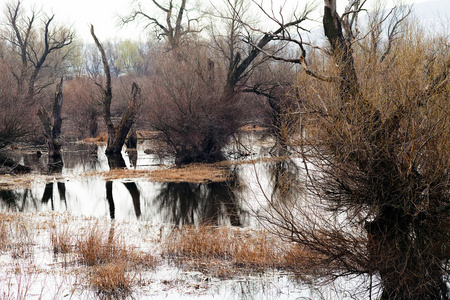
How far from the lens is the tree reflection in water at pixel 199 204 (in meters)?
12.5

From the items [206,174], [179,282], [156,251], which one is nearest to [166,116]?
[206,174]

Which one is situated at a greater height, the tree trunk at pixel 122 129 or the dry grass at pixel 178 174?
the tree trunk at pixel 122 129

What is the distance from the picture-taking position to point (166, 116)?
2205 cm

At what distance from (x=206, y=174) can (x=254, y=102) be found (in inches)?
460

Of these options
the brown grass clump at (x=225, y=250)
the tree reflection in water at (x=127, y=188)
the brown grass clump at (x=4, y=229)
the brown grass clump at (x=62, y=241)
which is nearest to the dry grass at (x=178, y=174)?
the tree reflection in water at (x=127, y=188)

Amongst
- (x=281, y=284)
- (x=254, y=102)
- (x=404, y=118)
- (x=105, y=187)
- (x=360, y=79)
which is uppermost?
(x=254, y=102)

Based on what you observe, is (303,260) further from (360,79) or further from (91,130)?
(91,130)

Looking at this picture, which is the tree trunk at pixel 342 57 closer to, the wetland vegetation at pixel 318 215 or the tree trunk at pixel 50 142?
the wetland vegetation at pixel 318 215

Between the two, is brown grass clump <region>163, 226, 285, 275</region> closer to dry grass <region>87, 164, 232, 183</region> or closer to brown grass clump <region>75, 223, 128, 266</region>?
brown grass clump <region>75, 223, 128, 266</region>

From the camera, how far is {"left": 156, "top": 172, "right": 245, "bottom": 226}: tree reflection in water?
12468 mm

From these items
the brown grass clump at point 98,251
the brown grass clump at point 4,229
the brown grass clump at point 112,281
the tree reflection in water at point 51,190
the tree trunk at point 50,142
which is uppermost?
the tree trunk at point 50,142

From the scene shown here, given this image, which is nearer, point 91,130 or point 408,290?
point 408,290

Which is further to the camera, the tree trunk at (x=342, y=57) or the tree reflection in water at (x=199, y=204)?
the tree reflection in water at (x=199, y=204)

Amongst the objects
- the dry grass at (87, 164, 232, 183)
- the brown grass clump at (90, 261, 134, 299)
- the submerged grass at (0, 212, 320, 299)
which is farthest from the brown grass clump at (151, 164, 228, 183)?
the brown grass clump at (90, 261, 134, 299)
